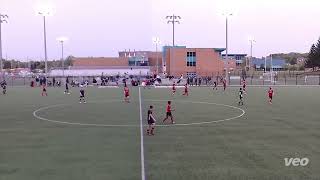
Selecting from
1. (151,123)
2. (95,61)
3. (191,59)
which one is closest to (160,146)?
(151,123)

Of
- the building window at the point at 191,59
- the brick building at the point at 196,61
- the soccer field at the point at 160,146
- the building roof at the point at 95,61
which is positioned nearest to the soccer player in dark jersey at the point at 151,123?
the soccer field at the point at 160,146

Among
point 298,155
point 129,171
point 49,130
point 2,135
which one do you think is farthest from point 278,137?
point 2,135

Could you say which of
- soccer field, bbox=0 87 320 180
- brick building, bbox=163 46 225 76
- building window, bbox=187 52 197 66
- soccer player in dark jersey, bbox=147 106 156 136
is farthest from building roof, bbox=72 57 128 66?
soccer player in dark jersey, bbox=147 106 156 136

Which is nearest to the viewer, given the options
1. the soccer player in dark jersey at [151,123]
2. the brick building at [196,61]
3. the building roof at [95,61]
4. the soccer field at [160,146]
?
the soccer field at [160,146]

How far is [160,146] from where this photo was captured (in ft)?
53.6

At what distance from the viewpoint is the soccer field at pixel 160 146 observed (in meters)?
12.3

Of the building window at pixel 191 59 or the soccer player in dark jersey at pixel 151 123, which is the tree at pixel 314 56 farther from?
the soccer player in dark jersey at pixel 151 123

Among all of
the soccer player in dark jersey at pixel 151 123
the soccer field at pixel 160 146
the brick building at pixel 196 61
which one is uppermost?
the brick building at pixel 196 61

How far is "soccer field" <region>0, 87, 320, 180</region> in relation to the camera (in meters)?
12.3

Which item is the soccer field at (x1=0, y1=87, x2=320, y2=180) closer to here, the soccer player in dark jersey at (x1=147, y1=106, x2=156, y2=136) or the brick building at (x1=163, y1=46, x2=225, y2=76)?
the soccer player in dark jersey at (x1=147, y1=106, x2=156, y2=136)

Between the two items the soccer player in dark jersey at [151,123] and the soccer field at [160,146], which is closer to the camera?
the soccer field at [160,146]

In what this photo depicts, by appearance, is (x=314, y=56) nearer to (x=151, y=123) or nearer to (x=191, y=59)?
(x=191, y=59)

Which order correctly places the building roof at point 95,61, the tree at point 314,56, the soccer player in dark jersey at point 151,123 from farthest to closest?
the building roof at point 95,61, the tree at point 314,56, the soccer player in dark jersey at point 151,123

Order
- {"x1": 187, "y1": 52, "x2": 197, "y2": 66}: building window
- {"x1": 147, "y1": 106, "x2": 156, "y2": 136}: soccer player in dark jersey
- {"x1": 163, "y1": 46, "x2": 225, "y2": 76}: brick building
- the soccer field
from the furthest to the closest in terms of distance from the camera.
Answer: {"x1": 187, "y1": 52, "x2": 197, "y2": 66}: building window, {"x1": 163, "y1": 46, "x2": 225, "y2": 76}: brick building, {"x1": 147, "y1": 106, "x2": 156, "y2": 136}: soccer player in dark jersey, the soccer field
